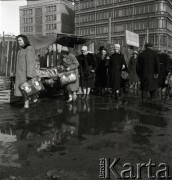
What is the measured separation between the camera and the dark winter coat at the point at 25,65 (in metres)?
8.13

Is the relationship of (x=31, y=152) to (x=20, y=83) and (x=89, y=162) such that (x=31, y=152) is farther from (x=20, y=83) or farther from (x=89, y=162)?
(x=20, y=83)

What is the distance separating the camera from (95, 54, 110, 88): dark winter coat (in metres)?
12.4

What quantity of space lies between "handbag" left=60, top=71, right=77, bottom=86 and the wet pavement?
1293 mm

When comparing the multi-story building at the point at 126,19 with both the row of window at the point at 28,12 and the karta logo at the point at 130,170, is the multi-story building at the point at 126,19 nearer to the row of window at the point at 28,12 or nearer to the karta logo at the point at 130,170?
the row of window at the point at 28,12

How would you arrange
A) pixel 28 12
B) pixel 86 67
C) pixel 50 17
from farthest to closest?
pixel 28 12 → pixel 50 17 → pixel 86 67

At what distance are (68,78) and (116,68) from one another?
1794 mm

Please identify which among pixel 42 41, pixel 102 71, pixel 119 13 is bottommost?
pixel 102 71

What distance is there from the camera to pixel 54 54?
13133 mm

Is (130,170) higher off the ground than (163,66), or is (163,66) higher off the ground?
(163,66)

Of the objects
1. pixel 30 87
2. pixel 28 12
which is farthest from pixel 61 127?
pixel 28 12

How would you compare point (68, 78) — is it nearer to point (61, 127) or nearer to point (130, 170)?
point (61, 127)

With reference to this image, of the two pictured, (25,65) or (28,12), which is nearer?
(25,65)

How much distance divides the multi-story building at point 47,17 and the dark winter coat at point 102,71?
91.4 metres

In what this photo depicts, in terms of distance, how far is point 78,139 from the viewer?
17.5 ft
